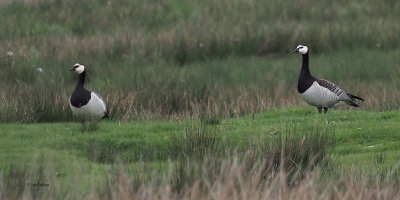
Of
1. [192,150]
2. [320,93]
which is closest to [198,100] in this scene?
[320,93]

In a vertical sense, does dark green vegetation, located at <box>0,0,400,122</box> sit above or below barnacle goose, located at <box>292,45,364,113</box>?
below

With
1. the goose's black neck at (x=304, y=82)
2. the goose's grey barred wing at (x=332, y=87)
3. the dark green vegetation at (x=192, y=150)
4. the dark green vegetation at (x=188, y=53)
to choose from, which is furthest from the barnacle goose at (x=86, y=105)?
the goose's grey barred wing at (x=332, y=87)

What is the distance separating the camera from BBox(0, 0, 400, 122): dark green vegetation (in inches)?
627

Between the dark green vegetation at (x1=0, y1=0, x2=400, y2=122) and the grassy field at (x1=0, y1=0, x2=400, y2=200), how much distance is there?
0.04 meters

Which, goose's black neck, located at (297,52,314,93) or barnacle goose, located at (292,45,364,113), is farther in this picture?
goose's black neck, located at (297,52,314,93)

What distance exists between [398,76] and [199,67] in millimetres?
4246

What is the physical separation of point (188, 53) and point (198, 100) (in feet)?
17.2

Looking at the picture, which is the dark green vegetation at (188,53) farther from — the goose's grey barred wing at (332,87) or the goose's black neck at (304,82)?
the goose's grey barred wing at (332,87)

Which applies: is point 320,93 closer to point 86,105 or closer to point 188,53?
point 86,105

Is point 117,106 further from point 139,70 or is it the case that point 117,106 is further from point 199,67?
point 199,67

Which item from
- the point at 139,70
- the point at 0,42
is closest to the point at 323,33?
the point at 139,70

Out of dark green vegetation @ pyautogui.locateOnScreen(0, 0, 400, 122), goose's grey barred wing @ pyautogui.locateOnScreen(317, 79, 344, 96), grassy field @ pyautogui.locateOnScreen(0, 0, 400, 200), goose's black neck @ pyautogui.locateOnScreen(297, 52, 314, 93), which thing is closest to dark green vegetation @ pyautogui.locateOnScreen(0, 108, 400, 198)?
grassy field @ pyautogui.locateOnScreen(0, 0, 400, 200)

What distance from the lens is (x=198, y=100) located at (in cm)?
1659

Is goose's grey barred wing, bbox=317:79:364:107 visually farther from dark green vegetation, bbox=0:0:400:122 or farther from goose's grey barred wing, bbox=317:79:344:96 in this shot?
dark green vegetation, bbox=0:0:400:122
